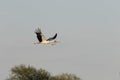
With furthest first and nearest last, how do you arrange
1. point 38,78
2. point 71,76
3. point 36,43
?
point 71,76 → point 38,78 → point 36,43

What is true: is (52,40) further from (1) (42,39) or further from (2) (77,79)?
(2) (77,79)

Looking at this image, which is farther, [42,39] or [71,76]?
[71,76]

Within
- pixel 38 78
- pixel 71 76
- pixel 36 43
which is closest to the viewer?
pixel 36 43

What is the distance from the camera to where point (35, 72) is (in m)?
132

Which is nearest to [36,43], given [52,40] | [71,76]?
[52,40]

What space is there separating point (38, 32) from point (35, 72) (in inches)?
2373

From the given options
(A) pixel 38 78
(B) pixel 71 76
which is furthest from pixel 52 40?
(B) pixel 71 76

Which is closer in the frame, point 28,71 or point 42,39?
point 42,39

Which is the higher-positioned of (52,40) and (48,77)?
(48,77)

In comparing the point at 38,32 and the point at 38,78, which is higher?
the point at 38,78

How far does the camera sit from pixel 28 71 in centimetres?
13162

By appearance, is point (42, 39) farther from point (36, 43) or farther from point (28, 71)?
point (28, 71)

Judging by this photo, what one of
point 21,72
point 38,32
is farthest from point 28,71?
point 38,32

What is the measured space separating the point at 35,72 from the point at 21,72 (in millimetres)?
2895
